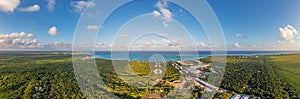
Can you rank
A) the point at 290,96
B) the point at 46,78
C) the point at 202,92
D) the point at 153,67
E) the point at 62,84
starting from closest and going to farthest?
the point at 153,67 → the point at 202,92 → the point at 290,96 → the point at 62,84 → the point at 46,78

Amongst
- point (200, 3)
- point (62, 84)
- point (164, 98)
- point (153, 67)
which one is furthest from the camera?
point (62, 84)

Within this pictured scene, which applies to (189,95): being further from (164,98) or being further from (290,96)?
(290,96)

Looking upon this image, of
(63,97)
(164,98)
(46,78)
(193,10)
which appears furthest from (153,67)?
(46,78)

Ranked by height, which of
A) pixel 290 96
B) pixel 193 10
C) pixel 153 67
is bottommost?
pixel 290 96

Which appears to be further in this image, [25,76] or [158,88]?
[25,76]

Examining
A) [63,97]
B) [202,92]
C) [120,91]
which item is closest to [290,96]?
[202,92]

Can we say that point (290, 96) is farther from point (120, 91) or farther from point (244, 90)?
point (120, 91)

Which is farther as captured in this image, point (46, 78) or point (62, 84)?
point (46, 78)

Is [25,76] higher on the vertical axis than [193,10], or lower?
lower

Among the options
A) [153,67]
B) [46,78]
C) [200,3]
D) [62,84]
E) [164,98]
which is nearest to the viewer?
[200,3]
